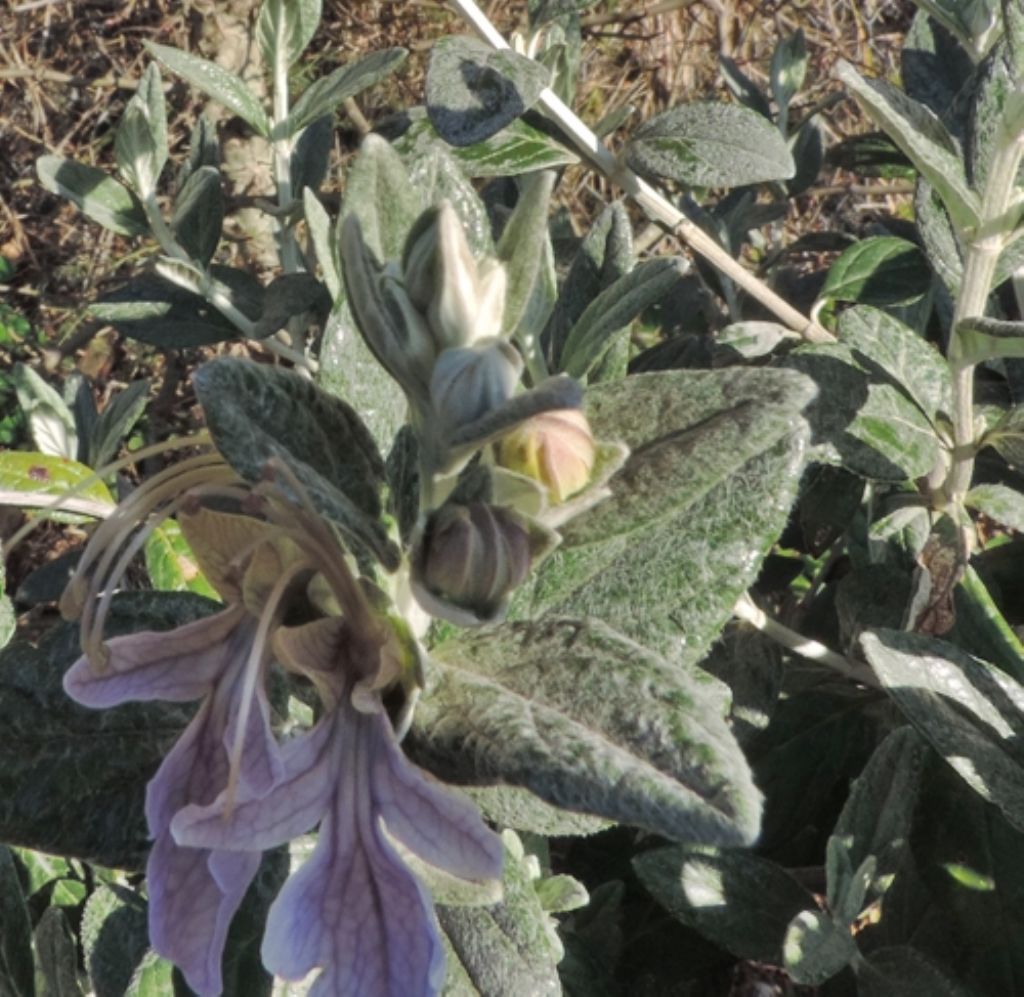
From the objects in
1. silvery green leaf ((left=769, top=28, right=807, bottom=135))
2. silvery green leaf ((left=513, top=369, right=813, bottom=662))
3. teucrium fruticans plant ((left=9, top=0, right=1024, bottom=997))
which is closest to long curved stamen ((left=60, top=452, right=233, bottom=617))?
teucrium fruticans plant ((left=9, top=0, right=1024, bottom=997))

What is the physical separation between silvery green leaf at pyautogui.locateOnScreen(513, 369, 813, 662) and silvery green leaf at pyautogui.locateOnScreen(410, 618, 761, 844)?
3.9 inches

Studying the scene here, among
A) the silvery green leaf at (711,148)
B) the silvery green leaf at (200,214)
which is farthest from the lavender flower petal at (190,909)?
the silvery green leaf at (200,214)

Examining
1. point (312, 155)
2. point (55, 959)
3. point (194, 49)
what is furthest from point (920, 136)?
point (194, 49)

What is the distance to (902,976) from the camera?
4.72ft

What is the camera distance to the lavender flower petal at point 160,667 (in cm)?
97

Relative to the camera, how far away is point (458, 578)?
2.80 ft

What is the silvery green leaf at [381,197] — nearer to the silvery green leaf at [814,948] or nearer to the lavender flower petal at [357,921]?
the lavender flower petal at [357,921]

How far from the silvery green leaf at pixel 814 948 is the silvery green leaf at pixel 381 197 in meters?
0.80

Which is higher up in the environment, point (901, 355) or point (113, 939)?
point (901, 355)

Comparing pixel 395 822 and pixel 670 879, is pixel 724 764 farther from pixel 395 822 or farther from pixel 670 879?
Answer: pixel 670 879

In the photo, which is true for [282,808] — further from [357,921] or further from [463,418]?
[463,418]

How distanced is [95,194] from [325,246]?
2.63ft

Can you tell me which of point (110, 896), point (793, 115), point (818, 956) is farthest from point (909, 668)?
point (793, 115)

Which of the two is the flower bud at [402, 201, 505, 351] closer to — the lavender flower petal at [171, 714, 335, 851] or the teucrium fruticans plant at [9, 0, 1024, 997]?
the teucrium fruticans plant at [9, 0, 1024, 997]
